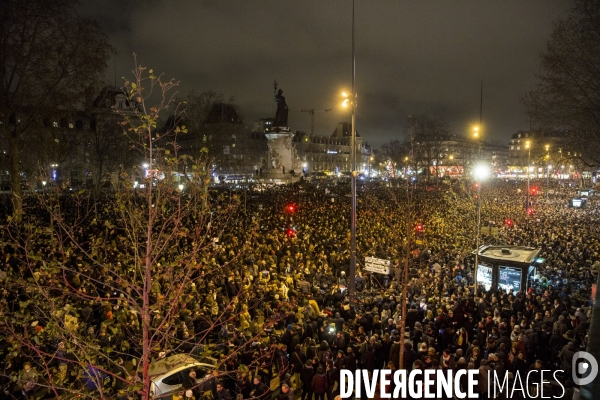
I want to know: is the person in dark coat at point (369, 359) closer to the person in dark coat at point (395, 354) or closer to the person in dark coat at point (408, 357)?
the person in dark coat at point (395, 354)

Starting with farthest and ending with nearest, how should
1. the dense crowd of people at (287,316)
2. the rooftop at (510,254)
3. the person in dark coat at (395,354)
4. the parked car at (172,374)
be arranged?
the rooftop at (510,254) → the person in dark coat at (395,354) → the parked car at (172,374) → the dense crowd of people at (287,316)

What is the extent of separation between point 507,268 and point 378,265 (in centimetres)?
515

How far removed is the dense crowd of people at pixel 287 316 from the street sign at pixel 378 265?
557 mm

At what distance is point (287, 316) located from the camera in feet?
36.3

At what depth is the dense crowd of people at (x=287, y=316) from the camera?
20.3 feet

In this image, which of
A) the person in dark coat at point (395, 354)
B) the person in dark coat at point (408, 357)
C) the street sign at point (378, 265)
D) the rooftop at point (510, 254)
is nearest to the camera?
the person in dark coat at point (408, 357)

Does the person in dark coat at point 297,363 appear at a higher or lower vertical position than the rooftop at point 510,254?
lower

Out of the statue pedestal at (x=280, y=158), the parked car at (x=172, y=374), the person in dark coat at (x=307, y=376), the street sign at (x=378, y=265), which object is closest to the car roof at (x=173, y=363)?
the parked car at (x=172, y=374)

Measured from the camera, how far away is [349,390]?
8.86 meters

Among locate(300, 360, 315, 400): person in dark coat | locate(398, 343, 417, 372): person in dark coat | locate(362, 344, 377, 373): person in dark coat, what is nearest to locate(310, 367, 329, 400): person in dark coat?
locate(300, 360, 315, 400): person in dark coat

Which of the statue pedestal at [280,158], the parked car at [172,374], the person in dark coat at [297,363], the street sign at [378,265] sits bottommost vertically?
the person in dark coat at [297,363]

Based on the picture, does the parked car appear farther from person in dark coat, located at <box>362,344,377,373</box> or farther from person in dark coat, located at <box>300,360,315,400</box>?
person in dark coat, located at <box>362,344,377,373</box>

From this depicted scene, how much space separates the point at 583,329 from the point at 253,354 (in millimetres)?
7738

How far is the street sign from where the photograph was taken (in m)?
12.5
